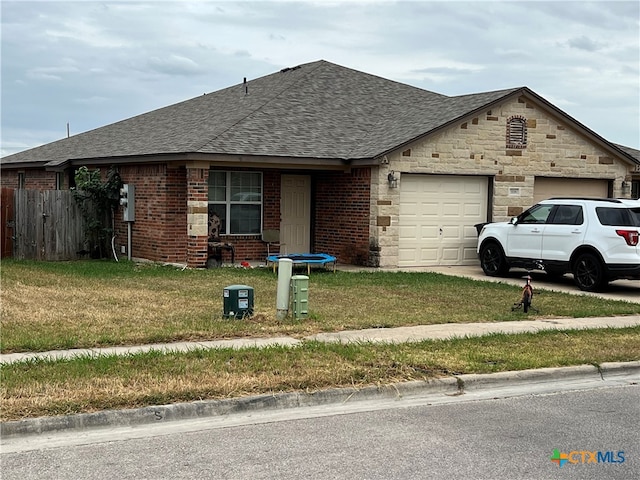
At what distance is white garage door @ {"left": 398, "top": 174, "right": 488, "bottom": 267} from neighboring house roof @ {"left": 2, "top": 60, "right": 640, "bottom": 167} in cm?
144

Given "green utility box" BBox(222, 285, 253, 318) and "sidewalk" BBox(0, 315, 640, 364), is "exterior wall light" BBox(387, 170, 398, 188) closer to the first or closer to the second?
"sidewalk" BBox(0, 315, 640, 364)

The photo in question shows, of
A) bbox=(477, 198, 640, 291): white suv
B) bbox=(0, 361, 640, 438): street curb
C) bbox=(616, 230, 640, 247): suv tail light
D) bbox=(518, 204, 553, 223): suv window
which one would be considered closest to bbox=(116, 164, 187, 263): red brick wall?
bbox=(477, 198, 640, 291): white suv

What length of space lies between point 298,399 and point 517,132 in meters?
15.1

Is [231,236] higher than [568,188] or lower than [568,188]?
lower

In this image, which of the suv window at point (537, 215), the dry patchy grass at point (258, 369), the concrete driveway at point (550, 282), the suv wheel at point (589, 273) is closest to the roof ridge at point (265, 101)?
the concrete driveway at point (550, 282)

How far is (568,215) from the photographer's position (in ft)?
56.3

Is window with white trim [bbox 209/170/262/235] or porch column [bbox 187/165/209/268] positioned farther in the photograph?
window with white trim [bbox 209/170/262/235]

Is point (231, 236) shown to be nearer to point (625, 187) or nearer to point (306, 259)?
point (306, 259)

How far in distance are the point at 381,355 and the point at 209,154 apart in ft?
33.1

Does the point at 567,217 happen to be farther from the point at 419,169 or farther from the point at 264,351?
the point at 264,351

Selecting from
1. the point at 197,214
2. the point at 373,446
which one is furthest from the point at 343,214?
the point at 373,446

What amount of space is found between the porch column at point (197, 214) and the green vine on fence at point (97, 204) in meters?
3.84

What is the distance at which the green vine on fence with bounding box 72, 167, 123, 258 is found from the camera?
21703 mm

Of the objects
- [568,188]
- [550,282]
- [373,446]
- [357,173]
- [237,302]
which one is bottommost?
[373,446]
